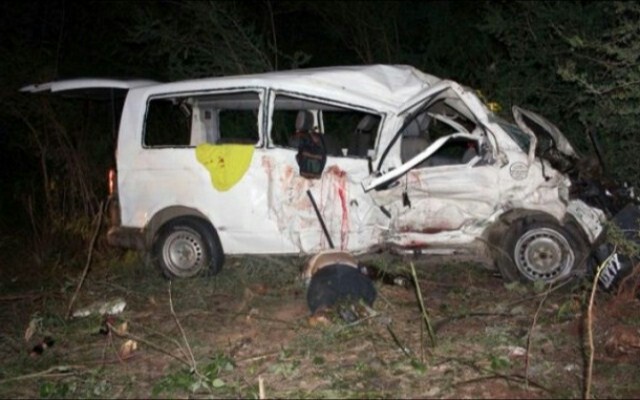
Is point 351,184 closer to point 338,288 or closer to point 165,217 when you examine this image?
point 338,288

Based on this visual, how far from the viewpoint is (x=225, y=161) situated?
6.77m

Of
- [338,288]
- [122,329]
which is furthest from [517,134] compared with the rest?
[122,329]

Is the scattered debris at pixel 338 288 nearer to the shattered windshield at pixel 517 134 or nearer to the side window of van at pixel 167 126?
the shattered windshield at pixel 517 134

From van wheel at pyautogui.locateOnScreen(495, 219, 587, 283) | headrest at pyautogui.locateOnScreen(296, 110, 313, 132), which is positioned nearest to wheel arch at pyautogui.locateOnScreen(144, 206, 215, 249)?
headrest at pyautogui.locateOnScreen(296, 110, 313, 132)

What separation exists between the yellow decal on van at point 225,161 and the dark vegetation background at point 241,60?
5.47ft

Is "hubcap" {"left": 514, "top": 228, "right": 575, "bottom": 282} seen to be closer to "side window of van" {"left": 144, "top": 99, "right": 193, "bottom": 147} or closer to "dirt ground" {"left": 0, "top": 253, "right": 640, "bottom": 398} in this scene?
"dirt ground" {"left": 0, "top": 253, "right": 640, "bottom": 398}

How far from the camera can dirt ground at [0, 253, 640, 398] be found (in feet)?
14.3

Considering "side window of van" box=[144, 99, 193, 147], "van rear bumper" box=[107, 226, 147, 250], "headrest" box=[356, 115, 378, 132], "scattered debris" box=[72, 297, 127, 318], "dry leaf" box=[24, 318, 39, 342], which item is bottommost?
"dry leaf" box=[24, 318, 39, 342]

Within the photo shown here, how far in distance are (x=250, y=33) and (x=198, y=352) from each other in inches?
277

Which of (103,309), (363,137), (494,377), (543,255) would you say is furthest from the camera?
(363,137)

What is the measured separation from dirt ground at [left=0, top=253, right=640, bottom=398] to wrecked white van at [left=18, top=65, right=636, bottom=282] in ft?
1.12

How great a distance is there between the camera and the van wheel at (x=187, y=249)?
6914mm

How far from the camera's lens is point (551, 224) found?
246 inches

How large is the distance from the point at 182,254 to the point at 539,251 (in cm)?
354
